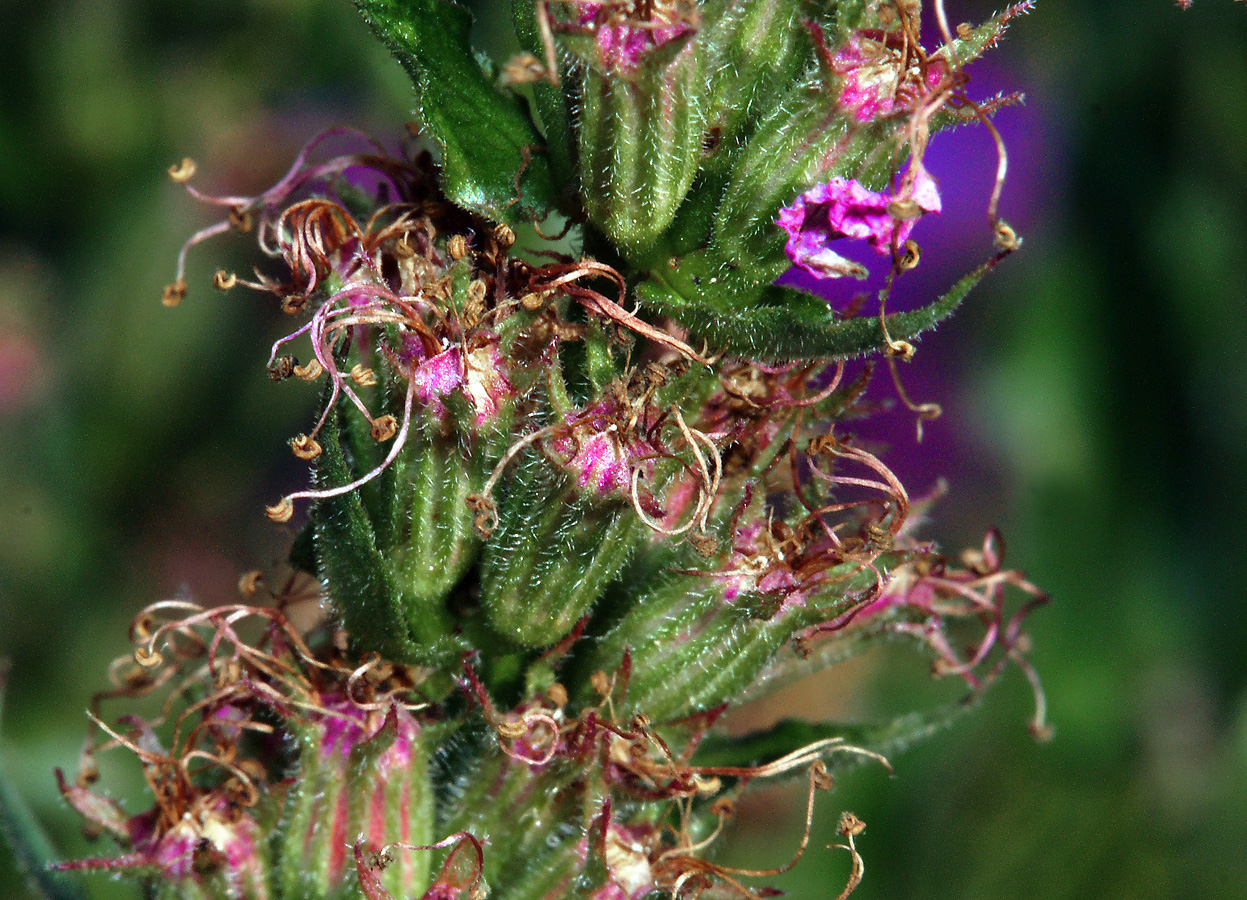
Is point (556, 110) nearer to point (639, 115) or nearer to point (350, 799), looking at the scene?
point (639, 115)

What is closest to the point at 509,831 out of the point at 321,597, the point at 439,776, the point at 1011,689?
the point at 439,776

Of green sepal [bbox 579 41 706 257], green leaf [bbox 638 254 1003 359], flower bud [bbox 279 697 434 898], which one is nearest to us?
green leaf [bbox 638 254 1003 359]

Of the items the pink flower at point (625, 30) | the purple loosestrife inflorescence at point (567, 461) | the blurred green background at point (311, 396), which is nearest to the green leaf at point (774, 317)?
the purple loosestrife inflorescence at point (567, 461)

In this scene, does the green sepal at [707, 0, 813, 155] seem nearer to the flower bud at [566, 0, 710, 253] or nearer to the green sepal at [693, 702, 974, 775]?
the flower bud at [566, 0, 710, 253]

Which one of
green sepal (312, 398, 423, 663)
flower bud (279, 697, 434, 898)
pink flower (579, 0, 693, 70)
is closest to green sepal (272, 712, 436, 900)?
flower bud (279, 697, 434, 898)

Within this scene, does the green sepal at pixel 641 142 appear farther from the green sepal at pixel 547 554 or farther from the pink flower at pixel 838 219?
the green sepal at pixel 547 554

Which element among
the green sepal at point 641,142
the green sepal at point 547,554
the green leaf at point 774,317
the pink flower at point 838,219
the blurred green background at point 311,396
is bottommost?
the blurred green background at point 311,396

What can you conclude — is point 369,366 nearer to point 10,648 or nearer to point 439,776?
point 439,776
